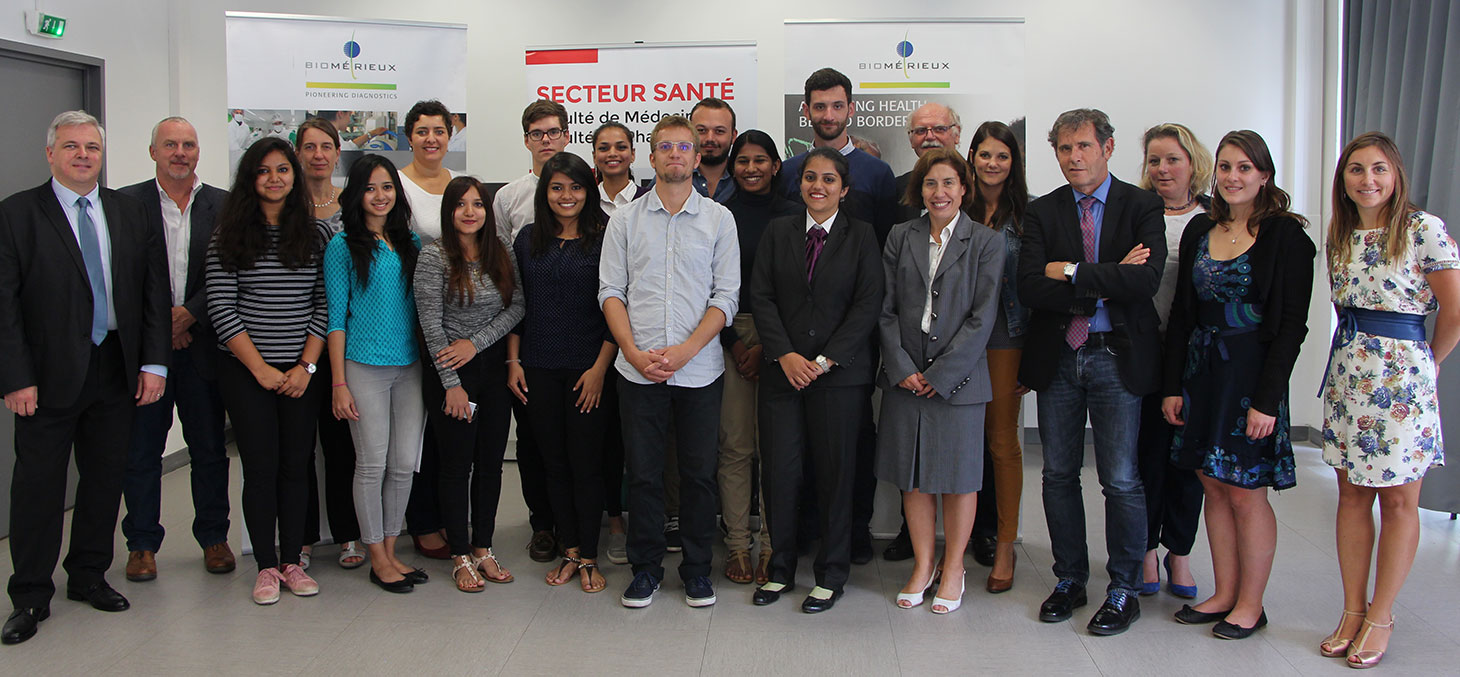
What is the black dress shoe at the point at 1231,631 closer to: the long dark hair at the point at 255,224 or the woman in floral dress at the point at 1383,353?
the woman in floral dress at the point at 1383,353

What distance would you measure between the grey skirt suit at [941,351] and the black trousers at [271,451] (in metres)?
1.99

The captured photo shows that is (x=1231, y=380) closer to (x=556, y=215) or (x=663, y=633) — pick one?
(x=663, y=633)

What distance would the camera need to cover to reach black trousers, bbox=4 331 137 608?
3.20 meters

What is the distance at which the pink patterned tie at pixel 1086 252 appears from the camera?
317 centimetres

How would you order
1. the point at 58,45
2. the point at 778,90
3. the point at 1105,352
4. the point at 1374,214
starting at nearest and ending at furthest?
the point at 1374,214 → the point at 1105,352 → the point at 58,45 → the point at 778,90

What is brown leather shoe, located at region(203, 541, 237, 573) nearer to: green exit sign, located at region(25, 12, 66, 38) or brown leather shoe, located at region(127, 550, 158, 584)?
brown leather shoe, located at region(127, 550, 158, 584)

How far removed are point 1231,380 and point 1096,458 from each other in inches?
19.3

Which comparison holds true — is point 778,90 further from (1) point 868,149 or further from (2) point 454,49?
(2) point 454,49

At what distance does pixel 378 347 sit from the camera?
3434 mm

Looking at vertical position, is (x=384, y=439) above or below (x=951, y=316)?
below

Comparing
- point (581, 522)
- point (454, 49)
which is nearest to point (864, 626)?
point (581, 522)

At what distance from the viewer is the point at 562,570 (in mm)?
3682

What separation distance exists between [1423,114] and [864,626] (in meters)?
3.48

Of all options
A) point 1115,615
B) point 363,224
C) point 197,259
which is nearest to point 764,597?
point 1115,615
